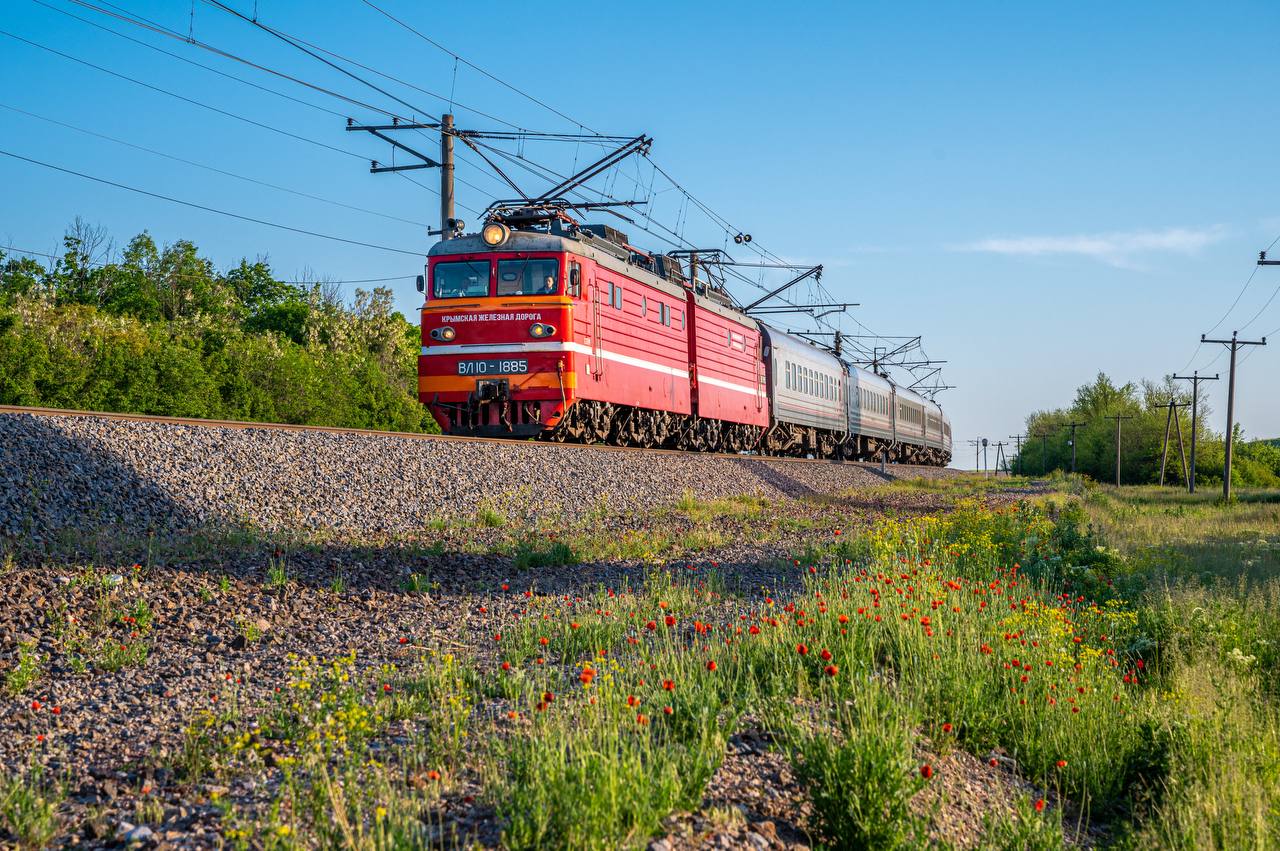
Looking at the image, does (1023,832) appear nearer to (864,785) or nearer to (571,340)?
(864,785)

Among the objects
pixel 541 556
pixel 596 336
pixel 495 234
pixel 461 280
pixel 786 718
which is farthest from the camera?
pixel 596 336

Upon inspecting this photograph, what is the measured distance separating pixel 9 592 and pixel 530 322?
11.2 metres

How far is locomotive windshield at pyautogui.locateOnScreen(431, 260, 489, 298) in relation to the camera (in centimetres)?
1844

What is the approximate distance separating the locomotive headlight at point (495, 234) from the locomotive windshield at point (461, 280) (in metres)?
0.38

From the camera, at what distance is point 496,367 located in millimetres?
18094

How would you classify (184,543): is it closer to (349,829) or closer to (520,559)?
(520,559)

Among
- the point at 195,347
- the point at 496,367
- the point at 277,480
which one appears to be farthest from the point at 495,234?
the point at 195,347

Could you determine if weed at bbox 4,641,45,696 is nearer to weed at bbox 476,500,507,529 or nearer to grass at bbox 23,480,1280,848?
grass at bbox 23,480,1280,848

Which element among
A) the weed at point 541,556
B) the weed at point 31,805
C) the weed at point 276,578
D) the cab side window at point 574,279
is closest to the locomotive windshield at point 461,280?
the cab side window at point 574,279

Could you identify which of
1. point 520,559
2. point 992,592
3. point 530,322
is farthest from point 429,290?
point 992,592

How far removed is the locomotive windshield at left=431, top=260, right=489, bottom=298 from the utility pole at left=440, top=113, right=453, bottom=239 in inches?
95.9

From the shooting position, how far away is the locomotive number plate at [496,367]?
58.9ft

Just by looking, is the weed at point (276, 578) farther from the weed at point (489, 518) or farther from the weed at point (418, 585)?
the weed at point (489, 518)

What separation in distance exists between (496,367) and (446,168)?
5.45m
